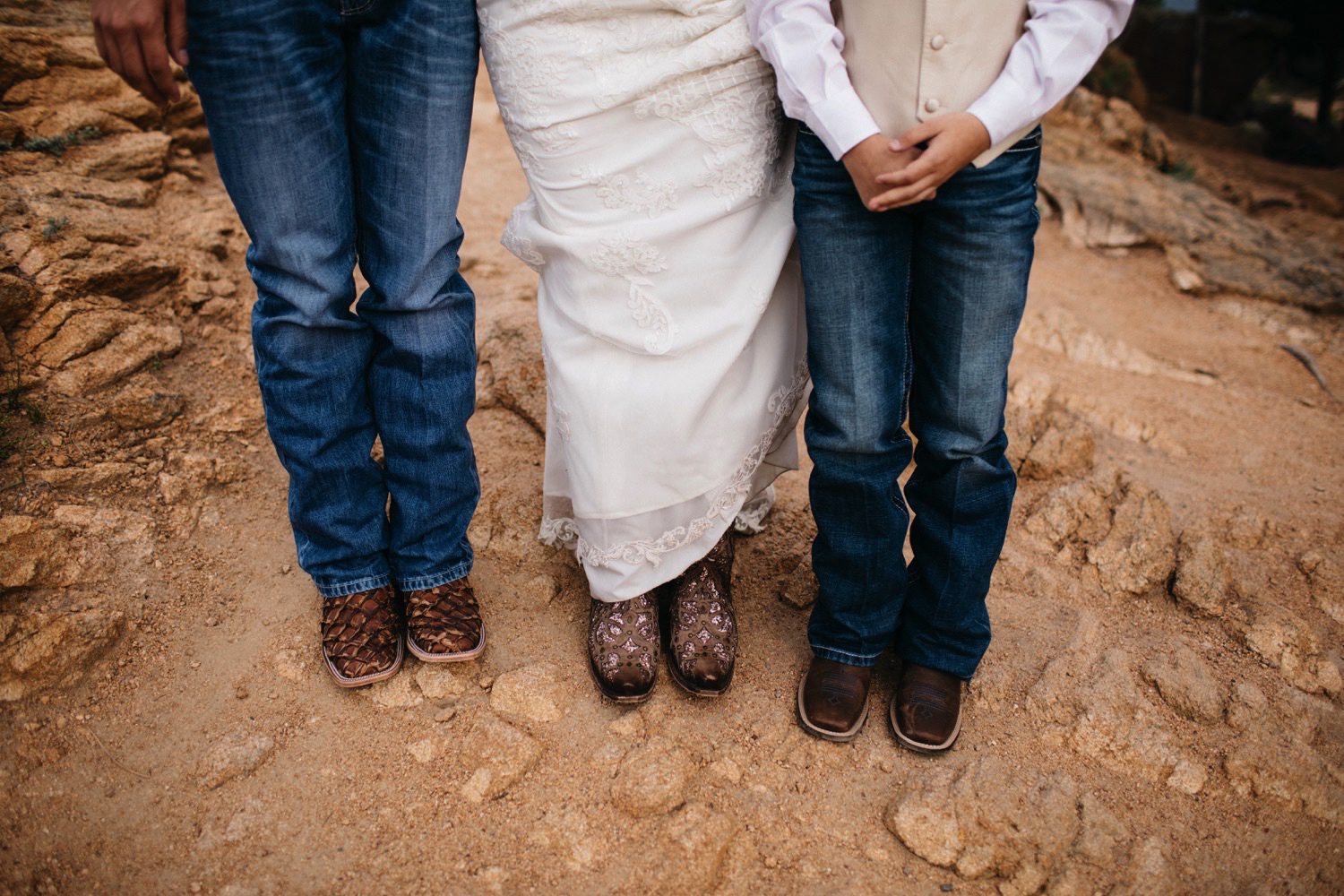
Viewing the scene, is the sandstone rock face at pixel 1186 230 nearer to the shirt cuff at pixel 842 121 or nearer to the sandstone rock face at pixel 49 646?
the shirt cuff at pixel 842 121

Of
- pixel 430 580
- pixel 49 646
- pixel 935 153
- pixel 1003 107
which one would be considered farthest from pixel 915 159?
pixel 49 646

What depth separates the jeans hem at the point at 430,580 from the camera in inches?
76.5

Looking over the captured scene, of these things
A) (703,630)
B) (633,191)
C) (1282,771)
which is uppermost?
(633,191)

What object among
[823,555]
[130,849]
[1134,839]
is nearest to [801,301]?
[823,555]

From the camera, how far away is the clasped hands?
4.66 feet

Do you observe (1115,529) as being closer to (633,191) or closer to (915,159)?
(915,159)

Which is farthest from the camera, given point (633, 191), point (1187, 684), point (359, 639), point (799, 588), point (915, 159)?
point (799, 588)

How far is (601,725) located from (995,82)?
1538 millimetres

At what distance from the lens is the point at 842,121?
4.81ft

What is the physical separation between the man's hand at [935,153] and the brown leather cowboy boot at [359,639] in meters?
1.40

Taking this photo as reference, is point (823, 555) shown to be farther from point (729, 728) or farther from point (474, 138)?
point (474, 138)

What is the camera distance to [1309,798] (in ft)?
5.93

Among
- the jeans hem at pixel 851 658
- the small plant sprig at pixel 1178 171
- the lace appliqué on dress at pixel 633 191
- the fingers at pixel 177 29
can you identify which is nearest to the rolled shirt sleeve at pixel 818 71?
the lace appliqué on dress at pixel 633 191

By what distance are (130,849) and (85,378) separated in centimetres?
134
